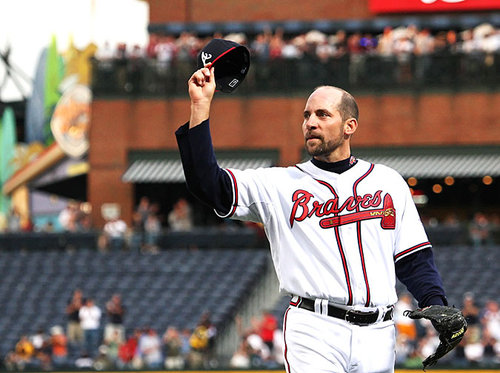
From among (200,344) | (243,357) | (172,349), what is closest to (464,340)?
(243,357)

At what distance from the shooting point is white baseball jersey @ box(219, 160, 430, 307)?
178 inches

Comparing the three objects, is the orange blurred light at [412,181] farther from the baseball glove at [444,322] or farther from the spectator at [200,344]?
the baseball glove at [444,322]

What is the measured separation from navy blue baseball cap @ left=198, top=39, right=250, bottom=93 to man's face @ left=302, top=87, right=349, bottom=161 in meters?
0.34

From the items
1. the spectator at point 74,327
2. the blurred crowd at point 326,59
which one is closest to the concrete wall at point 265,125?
the blurred crowd at point 326,59

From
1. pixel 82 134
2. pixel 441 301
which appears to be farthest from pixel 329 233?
pixel 82 134

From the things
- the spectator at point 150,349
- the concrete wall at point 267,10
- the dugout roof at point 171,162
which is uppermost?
the concrete wall at point 267,10

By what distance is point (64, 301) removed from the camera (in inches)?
736

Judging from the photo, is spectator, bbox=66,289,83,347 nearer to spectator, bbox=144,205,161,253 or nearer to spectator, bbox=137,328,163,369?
spectator, bbox=137,328,163,369

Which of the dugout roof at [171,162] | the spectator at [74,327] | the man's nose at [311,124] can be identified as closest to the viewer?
the man's nose at [311,124]

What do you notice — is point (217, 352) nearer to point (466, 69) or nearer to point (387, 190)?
point (466, 69)

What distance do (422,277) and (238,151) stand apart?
18.9 meters

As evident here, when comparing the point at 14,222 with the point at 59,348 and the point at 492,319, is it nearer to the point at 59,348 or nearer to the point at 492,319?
the point at 59,348

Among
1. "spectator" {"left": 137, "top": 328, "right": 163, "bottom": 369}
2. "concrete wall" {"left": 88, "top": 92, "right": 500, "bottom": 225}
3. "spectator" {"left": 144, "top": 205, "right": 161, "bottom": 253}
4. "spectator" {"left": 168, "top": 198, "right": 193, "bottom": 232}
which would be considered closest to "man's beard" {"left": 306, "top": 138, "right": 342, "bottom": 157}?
"spectator" {"left": 137, "top": 328, "right": 163, "bottom": 369}

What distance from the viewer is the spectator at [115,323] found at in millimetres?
15984
